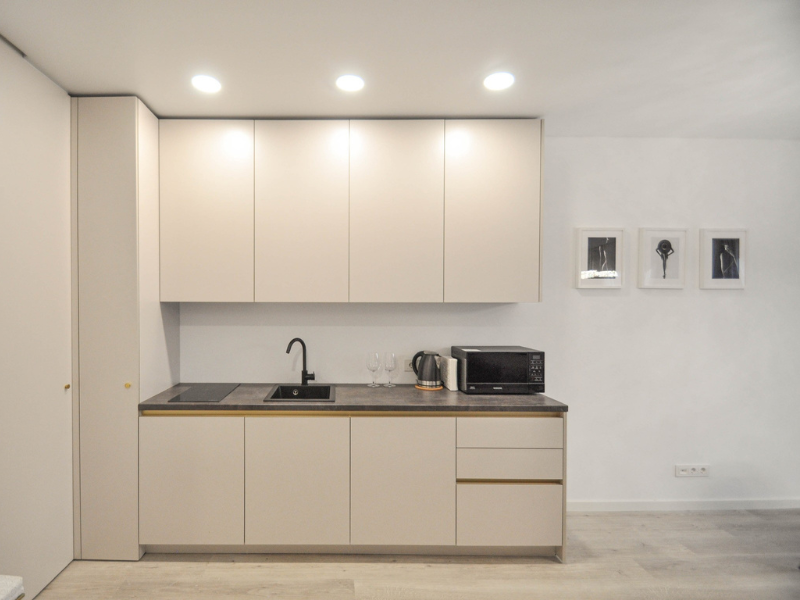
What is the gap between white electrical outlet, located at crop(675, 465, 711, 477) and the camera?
3.14m

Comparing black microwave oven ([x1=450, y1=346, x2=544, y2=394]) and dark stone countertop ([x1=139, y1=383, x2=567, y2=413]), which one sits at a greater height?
black microwave oven ([x1=450, y1=346, x2=544, y2=394])

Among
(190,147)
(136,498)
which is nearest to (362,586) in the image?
(136,498)

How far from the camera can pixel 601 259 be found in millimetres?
3111

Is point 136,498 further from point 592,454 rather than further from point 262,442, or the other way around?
point 592,454

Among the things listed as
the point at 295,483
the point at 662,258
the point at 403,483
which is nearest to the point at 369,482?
the point at 403,483

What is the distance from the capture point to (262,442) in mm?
2457

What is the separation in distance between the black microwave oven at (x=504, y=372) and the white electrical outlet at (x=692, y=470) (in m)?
1.32

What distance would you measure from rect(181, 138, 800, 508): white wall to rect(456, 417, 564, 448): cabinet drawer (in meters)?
0.70

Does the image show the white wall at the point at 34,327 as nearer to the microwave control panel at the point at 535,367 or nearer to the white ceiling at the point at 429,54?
the white ceiling at the point at 429,54

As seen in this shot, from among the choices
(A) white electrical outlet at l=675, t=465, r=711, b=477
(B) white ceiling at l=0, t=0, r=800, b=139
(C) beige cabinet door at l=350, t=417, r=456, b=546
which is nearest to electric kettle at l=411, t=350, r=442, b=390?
(C) beige cabinet door at l=350, t=417, r=456, b=546

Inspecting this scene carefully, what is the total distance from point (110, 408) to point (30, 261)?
833 mm

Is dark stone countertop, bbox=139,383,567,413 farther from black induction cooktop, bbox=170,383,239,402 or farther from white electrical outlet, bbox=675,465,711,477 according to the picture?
white electrical outlet, bbox=675,465,711,477

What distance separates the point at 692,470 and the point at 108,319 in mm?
3761

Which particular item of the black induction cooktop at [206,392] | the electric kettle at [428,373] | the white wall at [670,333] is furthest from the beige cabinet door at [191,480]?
the white wall at [670,333]
